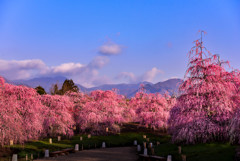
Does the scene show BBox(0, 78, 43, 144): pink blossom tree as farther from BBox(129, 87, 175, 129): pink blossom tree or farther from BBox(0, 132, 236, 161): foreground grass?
BBox(129, 87, 175, 129): pink blossom tree

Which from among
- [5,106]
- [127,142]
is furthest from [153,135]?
[5,106]

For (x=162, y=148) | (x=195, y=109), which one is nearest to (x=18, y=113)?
(x=162, y=148)

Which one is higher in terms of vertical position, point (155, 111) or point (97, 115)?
point (155, 111)

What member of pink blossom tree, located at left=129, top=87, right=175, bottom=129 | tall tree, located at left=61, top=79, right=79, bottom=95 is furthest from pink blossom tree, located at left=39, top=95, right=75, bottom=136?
tall tree, located at left=61, top=79, right=79, bottom=95

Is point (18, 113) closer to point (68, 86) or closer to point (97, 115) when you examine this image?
point (97, 115)

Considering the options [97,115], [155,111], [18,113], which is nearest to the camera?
[18,113]

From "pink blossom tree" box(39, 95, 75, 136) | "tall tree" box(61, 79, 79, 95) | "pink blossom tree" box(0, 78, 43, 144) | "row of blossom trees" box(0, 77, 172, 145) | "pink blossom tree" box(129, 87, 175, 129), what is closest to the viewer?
"pink blossom tree" box(0, 78, 43, 144)

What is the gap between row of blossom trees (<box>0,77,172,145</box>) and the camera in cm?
2616

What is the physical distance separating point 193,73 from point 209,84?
210cm

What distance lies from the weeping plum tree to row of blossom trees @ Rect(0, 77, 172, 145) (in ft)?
Answer: 47.2

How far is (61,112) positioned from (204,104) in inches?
813

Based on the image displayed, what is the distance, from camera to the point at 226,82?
77.8ft

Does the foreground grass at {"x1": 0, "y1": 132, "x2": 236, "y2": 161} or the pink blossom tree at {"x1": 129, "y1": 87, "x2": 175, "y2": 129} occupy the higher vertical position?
the pink blossom tree at {"x1": 129, "y1": 87, "x2": 175, "y2": 129}

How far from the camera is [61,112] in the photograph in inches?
1475
